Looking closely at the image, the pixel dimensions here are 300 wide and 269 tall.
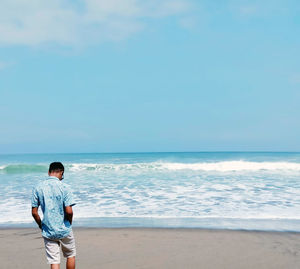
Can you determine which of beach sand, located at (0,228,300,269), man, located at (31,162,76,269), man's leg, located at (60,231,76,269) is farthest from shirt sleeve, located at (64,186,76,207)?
beach sand, located at (0,228,300,269)

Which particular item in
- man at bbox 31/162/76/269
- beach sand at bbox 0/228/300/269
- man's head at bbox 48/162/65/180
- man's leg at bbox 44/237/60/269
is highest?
man's head at bbox 48/162/65/180

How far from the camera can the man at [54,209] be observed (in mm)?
3508

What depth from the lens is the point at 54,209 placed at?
11.5 ft

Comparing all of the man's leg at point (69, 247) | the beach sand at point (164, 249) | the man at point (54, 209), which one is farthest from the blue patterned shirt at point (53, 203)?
the beach sand at point (164, 249)

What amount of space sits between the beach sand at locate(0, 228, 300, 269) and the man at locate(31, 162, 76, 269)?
126 centimetres

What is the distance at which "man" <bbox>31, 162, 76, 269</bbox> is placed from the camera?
351 centimetres

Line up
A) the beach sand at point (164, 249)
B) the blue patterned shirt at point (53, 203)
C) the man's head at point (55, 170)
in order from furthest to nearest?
the beach sand at point (164, 249)
the man's head at point (55, 170)
the blue patterned shirt at point (53, 203)

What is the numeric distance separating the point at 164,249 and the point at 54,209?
2.46 m

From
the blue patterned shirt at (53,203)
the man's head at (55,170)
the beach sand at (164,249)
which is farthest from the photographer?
the beach sand at (164,249)

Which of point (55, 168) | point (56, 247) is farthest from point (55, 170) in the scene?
point (56, 247)

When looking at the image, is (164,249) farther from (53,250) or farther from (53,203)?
(53,203)

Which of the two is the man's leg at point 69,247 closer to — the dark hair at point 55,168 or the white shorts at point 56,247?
the white shorts at point 56,247

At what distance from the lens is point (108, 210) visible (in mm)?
9055

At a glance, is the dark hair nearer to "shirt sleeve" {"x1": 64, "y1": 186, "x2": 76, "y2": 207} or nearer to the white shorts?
"shirt sleeve" {"x1": 64, "y1": 186, "x2": 76, "y2": 207}
